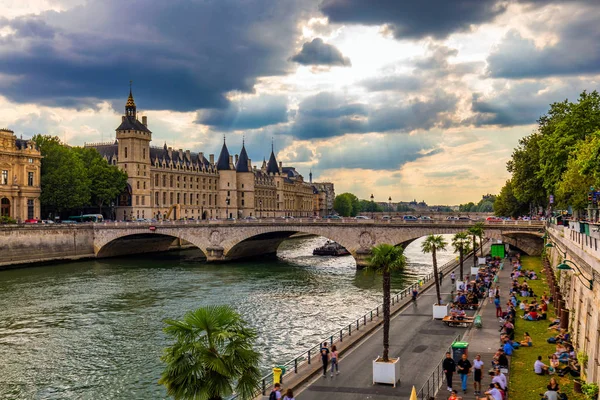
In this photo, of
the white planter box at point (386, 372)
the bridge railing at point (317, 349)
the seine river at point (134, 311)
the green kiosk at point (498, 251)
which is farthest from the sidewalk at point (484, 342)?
the green kiosk at point (498, 251)

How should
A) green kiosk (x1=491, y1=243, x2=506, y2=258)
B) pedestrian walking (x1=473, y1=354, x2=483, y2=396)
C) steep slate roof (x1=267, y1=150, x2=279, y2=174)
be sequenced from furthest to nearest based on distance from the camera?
steep slate roof (x1=267, y1=150, x2=279, y2=174), green kiosk (x1=491, y1=243, x2=506, y2=258), pedestrian walking (x1=473, y1=354, x2=483, y2=396)

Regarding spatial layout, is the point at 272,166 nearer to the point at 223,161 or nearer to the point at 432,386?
the point at 223,161

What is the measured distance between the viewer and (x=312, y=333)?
38.3 metres

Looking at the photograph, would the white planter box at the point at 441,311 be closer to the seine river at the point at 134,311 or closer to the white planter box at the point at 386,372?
the seine river at the point at 134,311

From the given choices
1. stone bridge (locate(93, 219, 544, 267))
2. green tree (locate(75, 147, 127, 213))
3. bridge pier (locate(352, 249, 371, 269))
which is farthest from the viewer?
green tree (locate(75, 147, 127, 213))

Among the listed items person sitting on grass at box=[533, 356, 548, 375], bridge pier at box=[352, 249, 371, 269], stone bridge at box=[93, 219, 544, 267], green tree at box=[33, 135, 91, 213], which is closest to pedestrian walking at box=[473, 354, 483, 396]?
person sitting on grass at box=[533, 356, 548, 375]

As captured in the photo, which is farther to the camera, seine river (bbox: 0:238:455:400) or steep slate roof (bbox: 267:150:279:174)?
steep slate roof (bbox: 267:150:279:174)

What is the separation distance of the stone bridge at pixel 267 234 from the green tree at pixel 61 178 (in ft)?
44.9

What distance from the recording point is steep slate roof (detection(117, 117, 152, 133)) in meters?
124

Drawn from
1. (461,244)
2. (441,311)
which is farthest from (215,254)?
(441,311)

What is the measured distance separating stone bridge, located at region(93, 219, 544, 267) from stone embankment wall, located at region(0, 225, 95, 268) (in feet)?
7.52

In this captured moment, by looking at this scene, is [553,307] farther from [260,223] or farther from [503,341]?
[260,223]

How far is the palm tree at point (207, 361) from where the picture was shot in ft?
51.9

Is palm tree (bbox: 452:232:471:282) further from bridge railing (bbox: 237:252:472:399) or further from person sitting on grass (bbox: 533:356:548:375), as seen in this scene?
person sitting on grass (bbox: 533:356:548:375)
